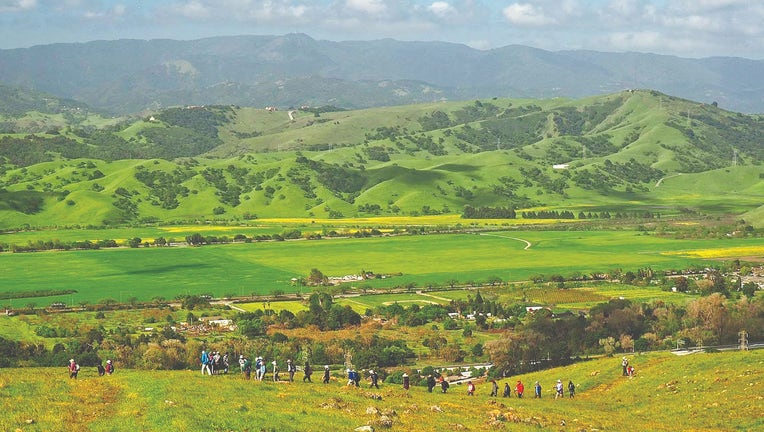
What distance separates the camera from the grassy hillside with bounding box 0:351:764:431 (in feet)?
132

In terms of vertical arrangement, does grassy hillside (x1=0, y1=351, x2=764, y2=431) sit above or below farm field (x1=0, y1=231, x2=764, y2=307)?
above

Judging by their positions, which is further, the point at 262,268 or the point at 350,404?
the point at 262,268

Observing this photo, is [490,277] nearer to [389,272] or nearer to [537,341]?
[389,272]

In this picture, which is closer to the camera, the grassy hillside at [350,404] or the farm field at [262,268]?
the grassy hillside at [350,404]

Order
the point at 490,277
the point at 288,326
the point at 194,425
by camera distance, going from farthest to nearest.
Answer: the point at 490,277
the point at 288,326
the point at 194,425

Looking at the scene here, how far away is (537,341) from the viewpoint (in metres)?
95.9

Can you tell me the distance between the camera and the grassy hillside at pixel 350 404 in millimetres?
40250

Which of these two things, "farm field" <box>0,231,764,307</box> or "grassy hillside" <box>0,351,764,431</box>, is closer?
"grassy hillside" <box>0,351,764,431</box>

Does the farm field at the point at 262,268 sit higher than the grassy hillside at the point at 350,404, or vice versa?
the grassy hillside at the point at 350,404

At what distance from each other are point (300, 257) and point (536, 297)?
6755 centimetres

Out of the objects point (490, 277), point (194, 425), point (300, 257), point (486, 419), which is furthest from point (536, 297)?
point (194, 425)

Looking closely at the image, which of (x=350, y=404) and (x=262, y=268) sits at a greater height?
(x=350, y=404)

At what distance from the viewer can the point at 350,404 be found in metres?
47.0

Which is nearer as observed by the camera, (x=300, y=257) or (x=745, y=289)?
(x=745, y=289)
